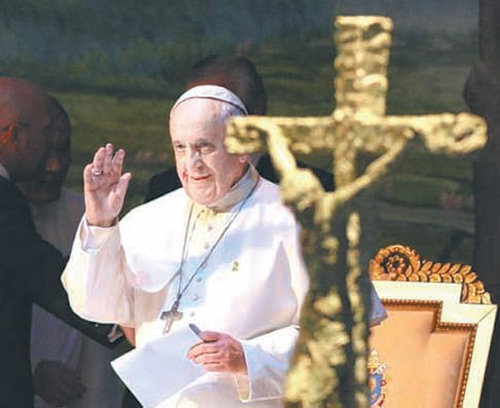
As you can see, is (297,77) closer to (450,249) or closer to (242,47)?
(242,47)

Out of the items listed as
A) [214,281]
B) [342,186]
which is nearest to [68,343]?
[214,281]

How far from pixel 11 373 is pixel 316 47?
173cm

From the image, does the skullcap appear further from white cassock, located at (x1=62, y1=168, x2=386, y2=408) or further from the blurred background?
the blurred background

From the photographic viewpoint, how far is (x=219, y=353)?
21.3 ft

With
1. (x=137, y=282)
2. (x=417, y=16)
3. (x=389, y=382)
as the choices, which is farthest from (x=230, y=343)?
(x=417, y=16)

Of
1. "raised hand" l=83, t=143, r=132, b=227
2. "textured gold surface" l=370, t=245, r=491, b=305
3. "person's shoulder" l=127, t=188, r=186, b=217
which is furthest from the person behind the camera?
"textured gold surface" l=370, t=245, r=491, b=305

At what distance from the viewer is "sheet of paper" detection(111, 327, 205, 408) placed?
22.3ft

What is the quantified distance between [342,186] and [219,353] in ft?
6.60

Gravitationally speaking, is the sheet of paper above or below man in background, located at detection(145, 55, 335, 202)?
below

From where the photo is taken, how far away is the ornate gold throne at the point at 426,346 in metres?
7.95

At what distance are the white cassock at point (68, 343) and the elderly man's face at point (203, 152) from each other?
1396 millimetres

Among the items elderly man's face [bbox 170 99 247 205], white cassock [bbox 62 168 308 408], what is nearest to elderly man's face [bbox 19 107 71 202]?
white cassock [bbox 62 168 308 408]

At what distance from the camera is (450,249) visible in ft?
26.9

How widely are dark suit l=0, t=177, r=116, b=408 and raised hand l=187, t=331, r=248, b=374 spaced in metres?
1.48
